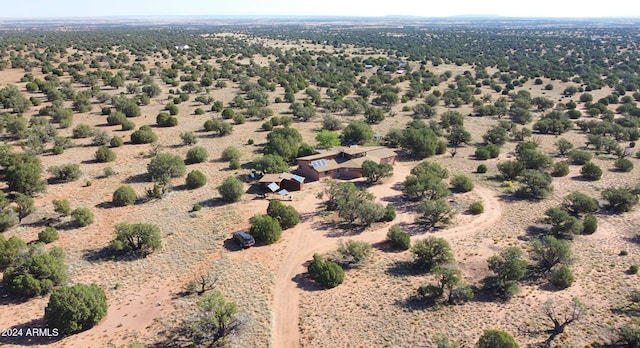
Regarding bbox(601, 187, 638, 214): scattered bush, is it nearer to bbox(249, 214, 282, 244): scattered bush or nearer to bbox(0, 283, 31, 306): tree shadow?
bbox(249, 214, 282, 244): scattered bush

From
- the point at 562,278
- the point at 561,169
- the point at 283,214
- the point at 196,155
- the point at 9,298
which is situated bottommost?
the point at 9,298

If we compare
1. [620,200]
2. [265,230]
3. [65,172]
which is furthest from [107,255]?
[620,200]

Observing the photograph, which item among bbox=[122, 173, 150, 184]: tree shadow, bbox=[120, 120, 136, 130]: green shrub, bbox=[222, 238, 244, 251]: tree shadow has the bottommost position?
bbox=[222, 238, 244, 251]: tree shadow

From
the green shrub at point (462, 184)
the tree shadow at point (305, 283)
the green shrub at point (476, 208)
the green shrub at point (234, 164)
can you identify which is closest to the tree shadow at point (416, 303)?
the tree shadow at point (305, 283)

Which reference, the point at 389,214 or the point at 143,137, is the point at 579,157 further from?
the point at 143,137

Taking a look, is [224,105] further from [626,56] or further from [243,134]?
[626,56]

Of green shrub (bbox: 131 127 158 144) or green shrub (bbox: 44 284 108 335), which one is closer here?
green shrub (bbox: 44 284 108 335)

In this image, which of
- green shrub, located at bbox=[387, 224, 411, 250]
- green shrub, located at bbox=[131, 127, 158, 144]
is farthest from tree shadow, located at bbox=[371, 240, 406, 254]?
green shrub, located at bbox=[131, 127, 158, 144]
